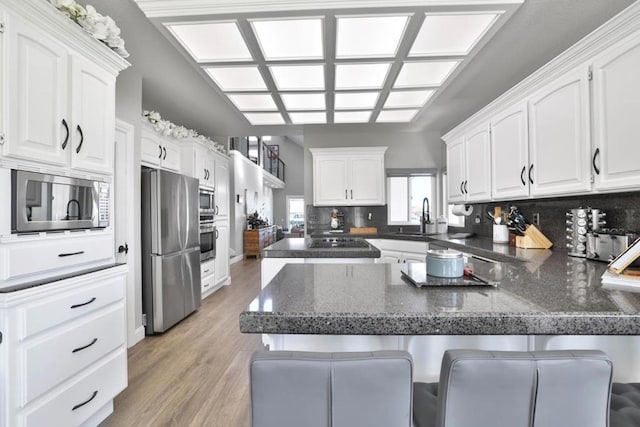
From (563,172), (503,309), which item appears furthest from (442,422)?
(563,172)

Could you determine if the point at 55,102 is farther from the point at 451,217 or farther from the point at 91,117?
the point at 451,217

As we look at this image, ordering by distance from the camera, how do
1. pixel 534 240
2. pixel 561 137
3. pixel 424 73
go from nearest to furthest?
pixel 561 137
pixel 534 240
pixel 424 73

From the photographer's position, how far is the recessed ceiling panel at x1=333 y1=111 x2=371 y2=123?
3.96 metres

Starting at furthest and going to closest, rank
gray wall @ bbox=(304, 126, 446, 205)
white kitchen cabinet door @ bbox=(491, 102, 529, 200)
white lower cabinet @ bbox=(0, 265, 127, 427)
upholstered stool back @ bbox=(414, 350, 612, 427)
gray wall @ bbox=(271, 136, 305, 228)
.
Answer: gray wall @ bbox=(271, 136, 305, 228) < gray wall @ bbox=(304, 126, 446, 205) < white kitchen cabinet door @ bbox=(491, 102, 529, 200) < white lower cabinet @ bbox=(0, 265, 127, 427) < upholstered stool back @ bbox=(414, 350, 612, 427)

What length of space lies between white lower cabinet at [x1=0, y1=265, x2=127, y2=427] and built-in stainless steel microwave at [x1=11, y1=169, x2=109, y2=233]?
0.94 feet

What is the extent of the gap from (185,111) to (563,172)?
4.02 metres

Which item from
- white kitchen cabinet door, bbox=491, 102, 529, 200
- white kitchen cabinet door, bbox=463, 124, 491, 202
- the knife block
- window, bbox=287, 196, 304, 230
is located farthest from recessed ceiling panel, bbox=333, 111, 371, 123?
window, bbox=287, 196, 304, 230

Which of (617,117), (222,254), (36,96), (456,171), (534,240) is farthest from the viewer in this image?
(222,254)

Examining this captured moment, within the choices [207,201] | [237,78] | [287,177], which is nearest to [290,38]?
[237,78]

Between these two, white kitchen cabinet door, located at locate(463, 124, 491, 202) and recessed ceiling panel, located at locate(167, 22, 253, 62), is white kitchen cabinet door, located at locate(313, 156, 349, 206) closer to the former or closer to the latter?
white kitchen cabinet door, located at locate(463, 124, 491, 202)

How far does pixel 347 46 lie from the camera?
2410 mm

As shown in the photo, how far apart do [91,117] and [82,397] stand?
1.50m

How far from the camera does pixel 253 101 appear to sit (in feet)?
11.5

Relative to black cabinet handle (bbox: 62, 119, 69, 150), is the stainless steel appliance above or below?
below
